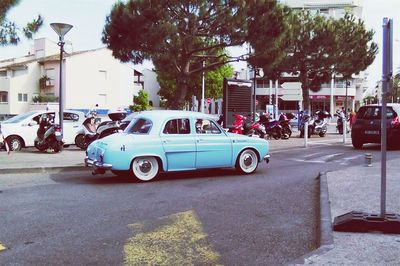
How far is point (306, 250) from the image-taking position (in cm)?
494

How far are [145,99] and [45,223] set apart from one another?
Answer: 64.5 m

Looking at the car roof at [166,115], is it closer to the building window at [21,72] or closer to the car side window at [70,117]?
the car side window at [70,117]

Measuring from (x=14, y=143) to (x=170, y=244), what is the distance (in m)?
13.3

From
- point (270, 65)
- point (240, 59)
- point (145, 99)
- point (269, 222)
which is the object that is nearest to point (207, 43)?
point (240, 59)

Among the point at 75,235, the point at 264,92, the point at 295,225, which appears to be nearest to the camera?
the point at 75,235

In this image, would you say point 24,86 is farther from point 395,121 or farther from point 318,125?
point 395,121

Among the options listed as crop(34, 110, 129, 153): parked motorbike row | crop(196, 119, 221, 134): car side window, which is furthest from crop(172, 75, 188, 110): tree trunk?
crop(196, 119, 221, 134): car side window

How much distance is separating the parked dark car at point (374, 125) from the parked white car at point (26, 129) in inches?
410

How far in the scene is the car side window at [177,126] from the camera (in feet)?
33.0

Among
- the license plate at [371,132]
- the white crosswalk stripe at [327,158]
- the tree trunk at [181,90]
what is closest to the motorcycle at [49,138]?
the white crosswalk stripe at [327,158]

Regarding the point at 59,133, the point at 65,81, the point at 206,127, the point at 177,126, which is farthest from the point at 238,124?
the point at 65,81

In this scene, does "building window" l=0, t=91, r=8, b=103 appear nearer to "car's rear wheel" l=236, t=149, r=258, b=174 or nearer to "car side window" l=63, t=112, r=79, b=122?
"car side window" l=63, t=112, r=79, b=122

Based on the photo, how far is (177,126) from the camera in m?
10.2

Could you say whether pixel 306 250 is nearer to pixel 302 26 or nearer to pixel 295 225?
pixel 295 225
